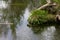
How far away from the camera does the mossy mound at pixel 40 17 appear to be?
9398mm

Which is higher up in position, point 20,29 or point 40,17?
point 40,17

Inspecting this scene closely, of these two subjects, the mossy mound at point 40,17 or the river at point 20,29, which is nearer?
the river at point 20,29

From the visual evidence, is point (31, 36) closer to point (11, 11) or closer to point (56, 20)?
point (56, 20)

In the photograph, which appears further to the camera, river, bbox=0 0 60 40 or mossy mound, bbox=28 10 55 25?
mossy mound, bbox=28 10 55 25

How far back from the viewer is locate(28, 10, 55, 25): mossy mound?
30.8 ft

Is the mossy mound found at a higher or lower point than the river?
higher

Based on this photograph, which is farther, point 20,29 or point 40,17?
Result: point 40,17

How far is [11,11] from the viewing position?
1194 cm

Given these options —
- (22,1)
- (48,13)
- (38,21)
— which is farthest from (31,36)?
(22,1)

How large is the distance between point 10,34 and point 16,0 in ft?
24.5

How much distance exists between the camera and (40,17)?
9.53 m

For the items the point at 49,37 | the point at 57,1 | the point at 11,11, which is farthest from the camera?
the point at 11,11

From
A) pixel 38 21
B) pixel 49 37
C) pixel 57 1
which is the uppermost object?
pixel 57 1

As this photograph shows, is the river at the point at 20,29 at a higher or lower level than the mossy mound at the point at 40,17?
lower
